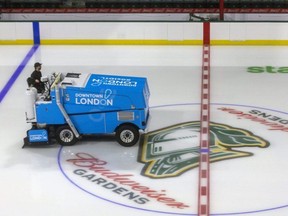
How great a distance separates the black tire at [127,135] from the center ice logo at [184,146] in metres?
0.14

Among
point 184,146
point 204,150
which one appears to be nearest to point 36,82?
point 184,146

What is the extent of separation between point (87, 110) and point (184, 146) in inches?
43.9

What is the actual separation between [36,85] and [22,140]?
25.4 inches

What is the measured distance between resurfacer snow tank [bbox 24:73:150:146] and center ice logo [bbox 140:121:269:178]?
1.02ft

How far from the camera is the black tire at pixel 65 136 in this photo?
21.4 ft

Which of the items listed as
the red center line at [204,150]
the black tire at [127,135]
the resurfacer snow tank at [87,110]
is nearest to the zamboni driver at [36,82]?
the resurfacer snow tank at [87,110]

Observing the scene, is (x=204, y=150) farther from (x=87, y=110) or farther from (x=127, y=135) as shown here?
(x=87, y=110)

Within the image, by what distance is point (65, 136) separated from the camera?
21.6ft

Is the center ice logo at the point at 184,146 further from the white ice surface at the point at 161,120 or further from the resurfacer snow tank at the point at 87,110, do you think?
the resurfacer snow tank at the point at 87,110

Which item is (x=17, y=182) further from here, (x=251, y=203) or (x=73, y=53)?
(x=73, y=53)

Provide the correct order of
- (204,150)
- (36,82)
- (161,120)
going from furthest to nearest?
(161,120) < (36,82) < (204,150)

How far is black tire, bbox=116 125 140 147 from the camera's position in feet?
21.2

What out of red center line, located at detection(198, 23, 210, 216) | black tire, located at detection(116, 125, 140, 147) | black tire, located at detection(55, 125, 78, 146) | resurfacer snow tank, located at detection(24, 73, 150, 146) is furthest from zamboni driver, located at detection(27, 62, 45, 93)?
red center line, located at detection(198, 23, 210, 216)

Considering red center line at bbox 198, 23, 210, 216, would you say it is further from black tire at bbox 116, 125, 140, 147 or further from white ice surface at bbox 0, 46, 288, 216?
black tire at bbox 116, 125, 140, 147
